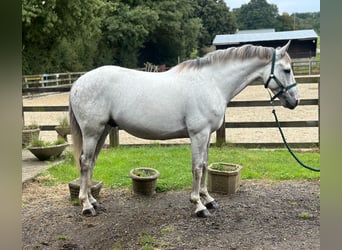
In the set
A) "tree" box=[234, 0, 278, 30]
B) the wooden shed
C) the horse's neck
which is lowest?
the horse's neck

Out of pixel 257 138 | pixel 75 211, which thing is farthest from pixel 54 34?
pixel 75 211

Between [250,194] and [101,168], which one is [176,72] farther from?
[101,168]

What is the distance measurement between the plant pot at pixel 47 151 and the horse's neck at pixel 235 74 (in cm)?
301

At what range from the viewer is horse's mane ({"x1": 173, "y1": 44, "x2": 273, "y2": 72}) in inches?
129

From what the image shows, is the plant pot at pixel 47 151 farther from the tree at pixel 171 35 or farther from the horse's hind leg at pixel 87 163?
the tree at pixel 171 35

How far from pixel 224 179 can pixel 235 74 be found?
1180 millimetres

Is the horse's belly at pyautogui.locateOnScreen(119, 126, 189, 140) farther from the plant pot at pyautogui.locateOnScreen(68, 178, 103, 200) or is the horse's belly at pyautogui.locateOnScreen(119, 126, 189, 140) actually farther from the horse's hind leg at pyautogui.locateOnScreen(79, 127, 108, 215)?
the plant pot at pyautogui.locateOnScreen(68, 178, 103, 200)

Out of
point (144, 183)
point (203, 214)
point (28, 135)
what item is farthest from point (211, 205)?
point (28, 135)

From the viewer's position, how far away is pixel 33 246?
8.99 feet

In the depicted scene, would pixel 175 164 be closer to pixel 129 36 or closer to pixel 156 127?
pixel 156 127

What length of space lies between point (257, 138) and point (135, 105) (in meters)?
4.10

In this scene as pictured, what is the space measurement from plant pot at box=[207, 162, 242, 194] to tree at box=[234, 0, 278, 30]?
1940 inches

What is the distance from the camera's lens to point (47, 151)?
5254mm

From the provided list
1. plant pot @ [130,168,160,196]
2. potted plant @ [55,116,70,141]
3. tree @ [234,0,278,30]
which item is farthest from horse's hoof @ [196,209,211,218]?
tree @ [234,0,278,30]
